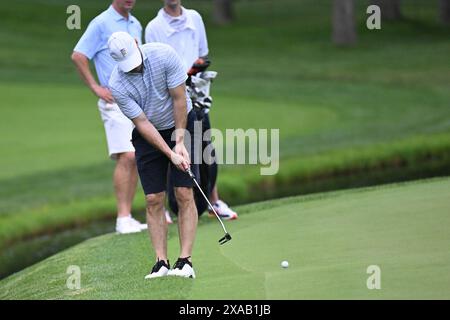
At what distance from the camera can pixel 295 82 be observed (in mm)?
26516

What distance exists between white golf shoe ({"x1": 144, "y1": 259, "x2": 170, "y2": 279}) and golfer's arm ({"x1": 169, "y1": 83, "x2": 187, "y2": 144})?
82cm

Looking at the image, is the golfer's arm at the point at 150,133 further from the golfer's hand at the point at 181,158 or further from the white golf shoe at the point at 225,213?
the white golf shoe at the point at 225,213

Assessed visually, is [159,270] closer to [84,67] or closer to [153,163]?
[153,163]

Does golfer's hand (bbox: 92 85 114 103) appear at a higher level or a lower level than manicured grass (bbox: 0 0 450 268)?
higher

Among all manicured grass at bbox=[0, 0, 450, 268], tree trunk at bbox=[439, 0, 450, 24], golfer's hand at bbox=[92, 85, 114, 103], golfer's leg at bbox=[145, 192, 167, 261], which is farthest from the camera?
tree trunk at bbox=[439, 0, 450, 24]

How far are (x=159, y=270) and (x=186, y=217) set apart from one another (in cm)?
40

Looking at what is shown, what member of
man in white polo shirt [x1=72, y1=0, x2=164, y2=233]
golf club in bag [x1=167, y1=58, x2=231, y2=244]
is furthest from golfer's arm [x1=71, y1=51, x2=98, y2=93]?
golf club in bag [x1=167, y1=58, x2=231, y2=244]

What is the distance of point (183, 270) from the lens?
Answer: 7.45 meters

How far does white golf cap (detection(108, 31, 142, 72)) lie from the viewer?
738 centimetres

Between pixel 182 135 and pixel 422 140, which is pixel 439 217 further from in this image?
pixel 422 140

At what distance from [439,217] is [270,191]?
6.51 meters

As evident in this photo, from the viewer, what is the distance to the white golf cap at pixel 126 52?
7.38 metres

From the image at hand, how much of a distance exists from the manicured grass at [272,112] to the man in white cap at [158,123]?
19.6 feet

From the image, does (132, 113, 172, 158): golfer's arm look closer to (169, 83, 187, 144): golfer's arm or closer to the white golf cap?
(169, 83, 187, 144): golfer's arm
